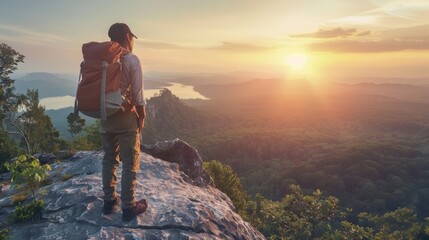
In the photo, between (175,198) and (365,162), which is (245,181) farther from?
(175,198)

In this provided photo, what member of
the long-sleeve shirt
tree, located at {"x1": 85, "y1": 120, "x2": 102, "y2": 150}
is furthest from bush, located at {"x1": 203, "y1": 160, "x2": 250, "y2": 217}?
the long-sleeve shirt

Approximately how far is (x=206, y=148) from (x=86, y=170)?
6247 inches

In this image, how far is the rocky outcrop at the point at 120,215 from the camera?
709 cm

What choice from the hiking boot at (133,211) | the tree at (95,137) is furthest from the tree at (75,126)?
the hiking boot at (133,211)

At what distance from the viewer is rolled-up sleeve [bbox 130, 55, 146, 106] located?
21.8 feet

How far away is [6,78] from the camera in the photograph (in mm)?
46375

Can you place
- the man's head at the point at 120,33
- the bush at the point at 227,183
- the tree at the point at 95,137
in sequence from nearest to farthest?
the man's head at the point at 120,33 → the bush at the point at 227,183 → the tree at the point at 95,137

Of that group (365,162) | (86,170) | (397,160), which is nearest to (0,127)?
(86,170)

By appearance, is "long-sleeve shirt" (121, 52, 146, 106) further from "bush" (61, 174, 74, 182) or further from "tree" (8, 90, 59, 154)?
"tree" (8, 90, 59, 154)

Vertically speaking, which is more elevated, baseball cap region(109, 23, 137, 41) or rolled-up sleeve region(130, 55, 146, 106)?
baseball cap region(109, 23, 137, 41)

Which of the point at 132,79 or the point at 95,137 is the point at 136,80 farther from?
the point at 95,137

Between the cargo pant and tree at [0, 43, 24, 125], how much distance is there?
47.3 meters

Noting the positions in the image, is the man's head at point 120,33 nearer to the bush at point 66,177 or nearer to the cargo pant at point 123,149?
the cargo pant at point 123,149

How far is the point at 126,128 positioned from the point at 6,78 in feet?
160
